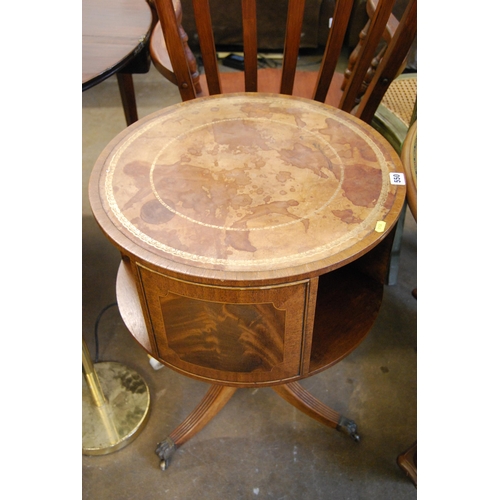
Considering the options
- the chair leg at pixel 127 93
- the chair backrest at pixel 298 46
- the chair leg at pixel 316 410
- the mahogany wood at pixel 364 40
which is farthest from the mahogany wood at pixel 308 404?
the chair leg at pixel 127 93

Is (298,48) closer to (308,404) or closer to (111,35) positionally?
(111,35)

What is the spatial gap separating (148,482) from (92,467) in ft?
0.58

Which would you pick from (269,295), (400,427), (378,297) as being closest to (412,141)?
(378,297)

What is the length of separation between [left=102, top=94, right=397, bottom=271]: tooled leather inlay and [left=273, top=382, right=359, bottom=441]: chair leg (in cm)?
61

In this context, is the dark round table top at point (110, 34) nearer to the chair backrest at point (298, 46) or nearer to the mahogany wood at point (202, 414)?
the chair backrest at point (298, 46)

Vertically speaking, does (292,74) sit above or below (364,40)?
below

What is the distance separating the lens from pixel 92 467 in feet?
4.74

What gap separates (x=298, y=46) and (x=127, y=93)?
0.78 meters

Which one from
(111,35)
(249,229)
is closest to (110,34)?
(111,35)

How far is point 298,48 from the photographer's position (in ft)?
5.17

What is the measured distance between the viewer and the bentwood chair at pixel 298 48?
141cm

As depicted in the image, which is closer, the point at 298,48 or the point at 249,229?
the point at 249,229

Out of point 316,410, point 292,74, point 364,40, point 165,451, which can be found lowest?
point 165,451

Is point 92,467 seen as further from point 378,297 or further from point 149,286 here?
point 378,297
